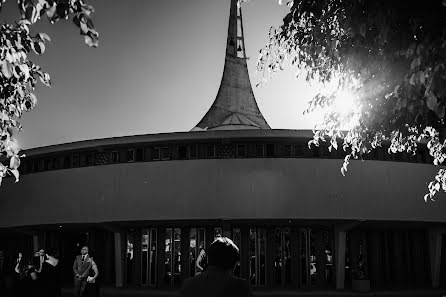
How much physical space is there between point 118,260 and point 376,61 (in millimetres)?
21725

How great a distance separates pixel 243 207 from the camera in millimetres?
23203

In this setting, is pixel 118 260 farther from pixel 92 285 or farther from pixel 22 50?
pixel 22 50

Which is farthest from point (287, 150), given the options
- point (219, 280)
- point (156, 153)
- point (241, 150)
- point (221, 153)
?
point (219, 280)

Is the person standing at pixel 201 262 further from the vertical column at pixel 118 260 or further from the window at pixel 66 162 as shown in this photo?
the window at pixel 66 162

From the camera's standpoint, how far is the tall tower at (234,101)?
3684 cm

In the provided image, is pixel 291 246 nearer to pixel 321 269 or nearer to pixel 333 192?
pixel 321 269

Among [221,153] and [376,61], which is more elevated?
[376,61]

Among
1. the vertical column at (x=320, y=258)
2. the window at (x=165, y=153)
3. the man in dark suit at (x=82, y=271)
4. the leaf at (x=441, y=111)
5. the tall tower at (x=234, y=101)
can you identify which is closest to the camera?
the leaf at (x=441, y=111)

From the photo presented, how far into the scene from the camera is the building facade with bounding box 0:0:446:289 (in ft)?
77.0

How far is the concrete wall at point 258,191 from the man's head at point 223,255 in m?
19.6

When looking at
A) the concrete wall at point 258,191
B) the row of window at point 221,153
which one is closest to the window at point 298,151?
the row of window at point 221,153

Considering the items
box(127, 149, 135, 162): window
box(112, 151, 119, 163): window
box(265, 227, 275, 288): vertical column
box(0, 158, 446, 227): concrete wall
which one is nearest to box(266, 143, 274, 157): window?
box(0, 158, 446, 227): concrete wall

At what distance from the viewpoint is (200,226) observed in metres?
26.7

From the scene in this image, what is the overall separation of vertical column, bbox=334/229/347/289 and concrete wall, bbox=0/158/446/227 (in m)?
2.17
